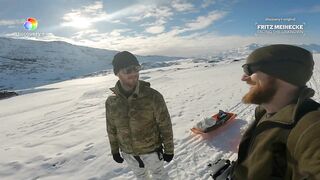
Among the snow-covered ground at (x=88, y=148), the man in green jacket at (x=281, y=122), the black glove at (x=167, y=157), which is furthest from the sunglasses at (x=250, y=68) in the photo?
the snow-covered ground at (x=88, y=148)

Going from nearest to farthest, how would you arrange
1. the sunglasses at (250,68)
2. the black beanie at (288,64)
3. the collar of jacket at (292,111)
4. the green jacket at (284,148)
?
the green jacket at (284,148) → the collar of jacket at (292,111) → the black beanie at (288,64) → the sunglasses at (250,68)

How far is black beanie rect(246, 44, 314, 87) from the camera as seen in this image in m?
2.03

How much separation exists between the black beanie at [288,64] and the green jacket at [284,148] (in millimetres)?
118

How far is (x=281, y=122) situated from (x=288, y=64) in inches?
17.2

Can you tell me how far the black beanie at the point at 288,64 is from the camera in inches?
80.0

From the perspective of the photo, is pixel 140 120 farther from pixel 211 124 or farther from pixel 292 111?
pixel 211 124

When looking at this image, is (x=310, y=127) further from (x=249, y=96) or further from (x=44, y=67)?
(x=44, y=67)

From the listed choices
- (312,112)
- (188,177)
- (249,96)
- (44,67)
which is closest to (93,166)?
(188,177)

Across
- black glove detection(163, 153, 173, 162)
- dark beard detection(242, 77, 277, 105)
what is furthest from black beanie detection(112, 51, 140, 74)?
dark beard detection(242, 77, 277, 105)

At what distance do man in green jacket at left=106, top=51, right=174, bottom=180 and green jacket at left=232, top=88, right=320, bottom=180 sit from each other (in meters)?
2.35

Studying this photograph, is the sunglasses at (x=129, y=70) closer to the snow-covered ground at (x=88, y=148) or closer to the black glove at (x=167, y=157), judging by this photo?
the black glove at (x=167, y=157)

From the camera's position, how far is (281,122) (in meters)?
1.86

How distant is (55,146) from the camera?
1016 centimetres

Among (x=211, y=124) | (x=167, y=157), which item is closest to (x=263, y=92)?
(x=167, y=157)
